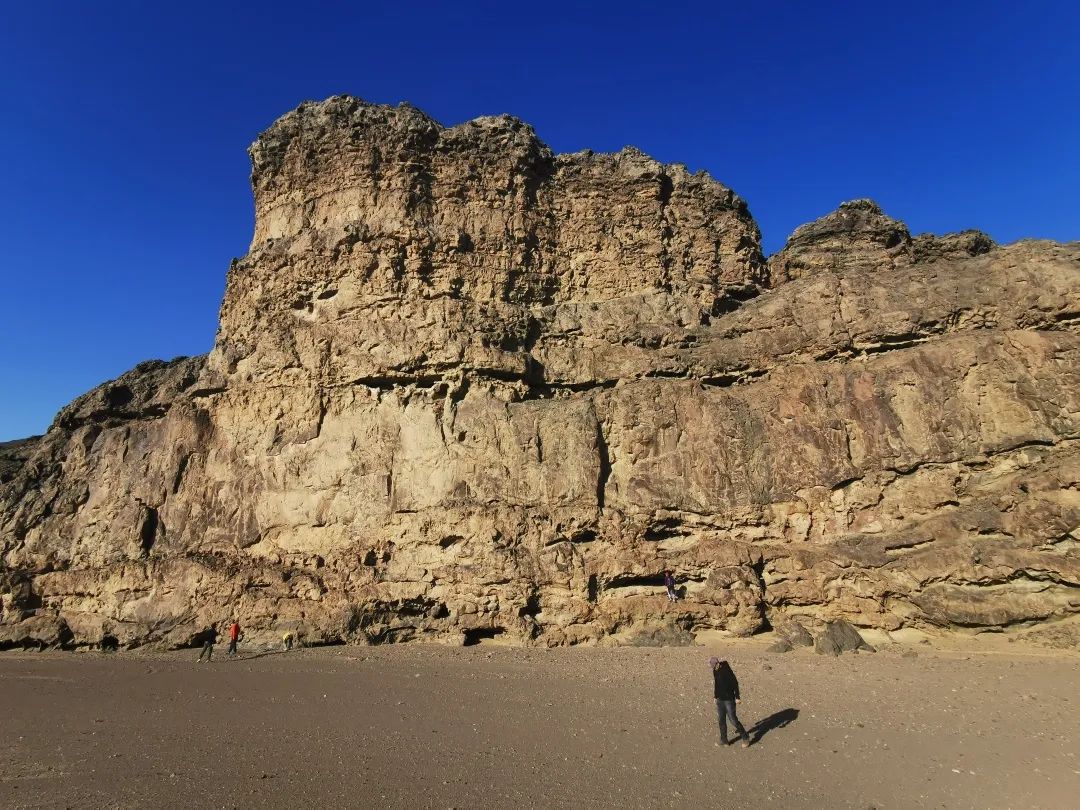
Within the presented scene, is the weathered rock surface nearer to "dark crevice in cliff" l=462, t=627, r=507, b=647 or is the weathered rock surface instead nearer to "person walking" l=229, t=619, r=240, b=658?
"dark crevice in cliff" l=462, t=627, r=507, b=647

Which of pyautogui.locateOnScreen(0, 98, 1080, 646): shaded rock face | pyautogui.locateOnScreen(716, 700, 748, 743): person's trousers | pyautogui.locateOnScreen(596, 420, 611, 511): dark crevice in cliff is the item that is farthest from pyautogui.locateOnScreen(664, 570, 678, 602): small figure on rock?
pyautogui.locateOnScreen(716, 700, 748, 743): person's trousers

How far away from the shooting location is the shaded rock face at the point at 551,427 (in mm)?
18516

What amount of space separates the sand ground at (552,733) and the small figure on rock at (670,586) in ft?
7.56

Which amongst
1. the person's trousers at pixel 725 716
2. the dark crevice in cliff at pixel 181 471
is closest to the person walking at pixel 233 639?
the dark crevice in cliff at pixel 181 471

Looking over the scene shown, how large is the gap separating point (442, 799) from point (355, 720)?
4.31 m

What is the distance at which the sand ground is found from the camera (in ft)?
26.6

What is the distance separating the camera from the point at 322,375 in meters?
23.8

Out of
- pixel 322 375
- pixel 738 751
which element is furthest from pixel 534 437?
pixel 738 751

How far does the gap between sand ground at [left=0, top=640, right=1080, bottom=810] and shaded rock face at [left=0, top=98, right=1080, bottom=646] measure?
2.89m

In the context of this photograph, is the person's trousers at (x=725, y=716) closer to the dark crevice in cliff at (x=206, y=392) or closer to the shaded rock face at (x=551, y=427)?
the shaded rock face at (x=551, y=427)

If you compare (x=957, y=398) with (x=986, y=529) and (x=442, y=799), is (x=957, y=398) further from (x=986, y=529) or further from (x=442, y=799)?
(x=442, y=799)

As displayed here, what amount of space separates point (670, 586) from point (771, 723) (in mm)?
8103

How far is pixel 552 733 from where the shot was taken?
10.6 m

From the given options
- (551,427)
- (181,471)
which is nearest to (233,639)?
(181,471)
